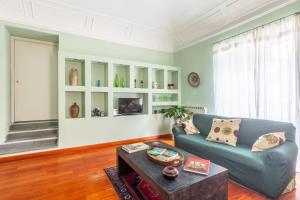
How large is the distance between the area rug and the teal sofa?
1099 mm

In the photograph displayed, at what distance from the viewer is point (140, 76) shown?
4625 millimetres

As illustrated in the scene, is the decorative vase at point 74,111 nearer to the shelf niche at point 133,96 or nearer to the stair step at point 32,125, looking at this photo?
the stair step at point 32,125

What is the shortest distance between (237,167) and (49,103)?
4248 mm

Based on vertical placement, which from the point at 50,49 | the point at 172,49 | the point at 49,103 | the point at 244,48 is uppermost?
the point at 172,49

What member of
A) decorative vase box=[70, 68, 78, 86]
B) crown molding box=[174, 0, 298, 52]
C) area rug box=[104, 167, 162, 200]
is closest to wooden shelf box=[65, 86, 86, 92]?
decorative vase box=[70, 68, 78, 86]

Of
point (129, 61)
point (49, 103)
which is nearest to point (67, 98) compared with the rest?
point (49, 103)

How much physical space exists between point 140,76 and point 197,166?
3402 mm

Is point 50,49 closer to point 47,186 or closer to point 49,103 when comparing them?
point 49,103

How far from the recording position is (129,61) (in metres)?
4.09

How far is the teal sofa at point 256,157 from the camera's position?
1737mm

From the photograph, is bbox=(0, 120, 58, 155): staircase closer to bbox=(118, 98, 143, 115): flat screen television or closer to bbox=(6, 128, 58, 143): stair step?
bbox=(6, 128, 58, 143): stair step

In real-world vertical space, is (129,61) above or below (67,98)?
above

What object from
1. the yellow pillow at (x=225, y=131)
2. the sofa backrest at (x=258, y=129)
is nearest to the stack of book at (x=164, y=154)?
the yellow pillow at (x=225, y=131)

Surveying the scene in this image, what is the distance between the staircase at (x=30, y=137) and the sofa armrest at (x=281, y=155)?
12.1ft
